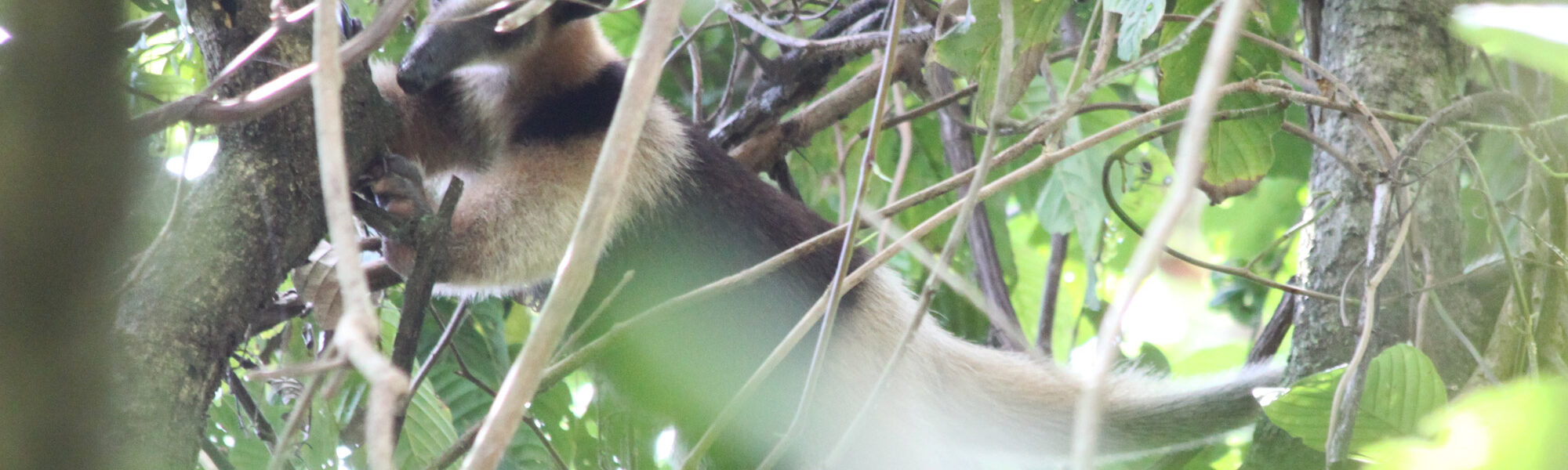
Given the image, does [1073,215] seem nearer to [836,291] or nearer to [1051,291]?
[1051,291]

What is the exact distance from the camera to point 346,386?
2.54 meters

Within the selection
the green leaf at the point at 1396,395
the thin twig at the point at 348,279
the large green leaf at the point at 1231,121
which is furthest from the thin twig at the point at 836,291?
the large green leaf at the point at 1231,121

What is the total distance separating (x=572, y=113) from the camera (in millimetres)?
3014

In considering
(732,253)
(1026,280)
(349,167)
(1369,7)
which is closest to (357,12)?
(349,167)

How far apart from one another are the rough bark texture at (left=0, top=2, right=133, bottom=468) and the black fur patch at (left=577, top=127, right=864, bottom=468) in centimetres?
208

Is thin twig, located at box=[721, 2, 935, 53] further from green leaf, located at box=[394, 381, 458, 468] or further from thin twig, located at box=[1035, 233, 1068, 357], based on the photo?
green leaf, located at box=[394, 381, 458, 468]

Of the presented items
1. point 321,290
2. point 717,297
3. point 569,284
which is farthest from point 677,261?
point 569,284

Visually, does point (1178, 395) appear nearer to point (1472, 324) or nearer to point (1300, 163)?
point (1472, 324)

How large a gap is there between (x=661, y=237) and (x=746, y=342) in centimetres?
34

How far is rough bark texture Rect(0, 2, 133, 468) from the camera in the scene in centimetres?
76

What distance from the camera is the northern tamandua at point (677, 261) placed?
2.83 metres

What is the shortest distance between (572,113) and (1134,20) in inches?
→ 59.5

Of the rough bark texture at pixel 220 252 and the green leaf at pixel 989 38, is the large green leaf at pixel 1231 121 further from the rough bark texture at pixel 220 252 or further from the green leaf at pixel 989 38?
the rough bark texture at pixel 220 252

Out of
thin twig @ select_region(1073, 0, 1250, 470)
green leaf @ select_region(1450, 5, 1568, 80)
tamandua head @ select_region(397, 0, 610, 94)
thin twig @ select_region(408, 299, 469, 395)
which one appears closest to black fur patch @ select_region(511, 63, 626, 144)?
tamandua head @ select_region(397, 0, 610, 94)
